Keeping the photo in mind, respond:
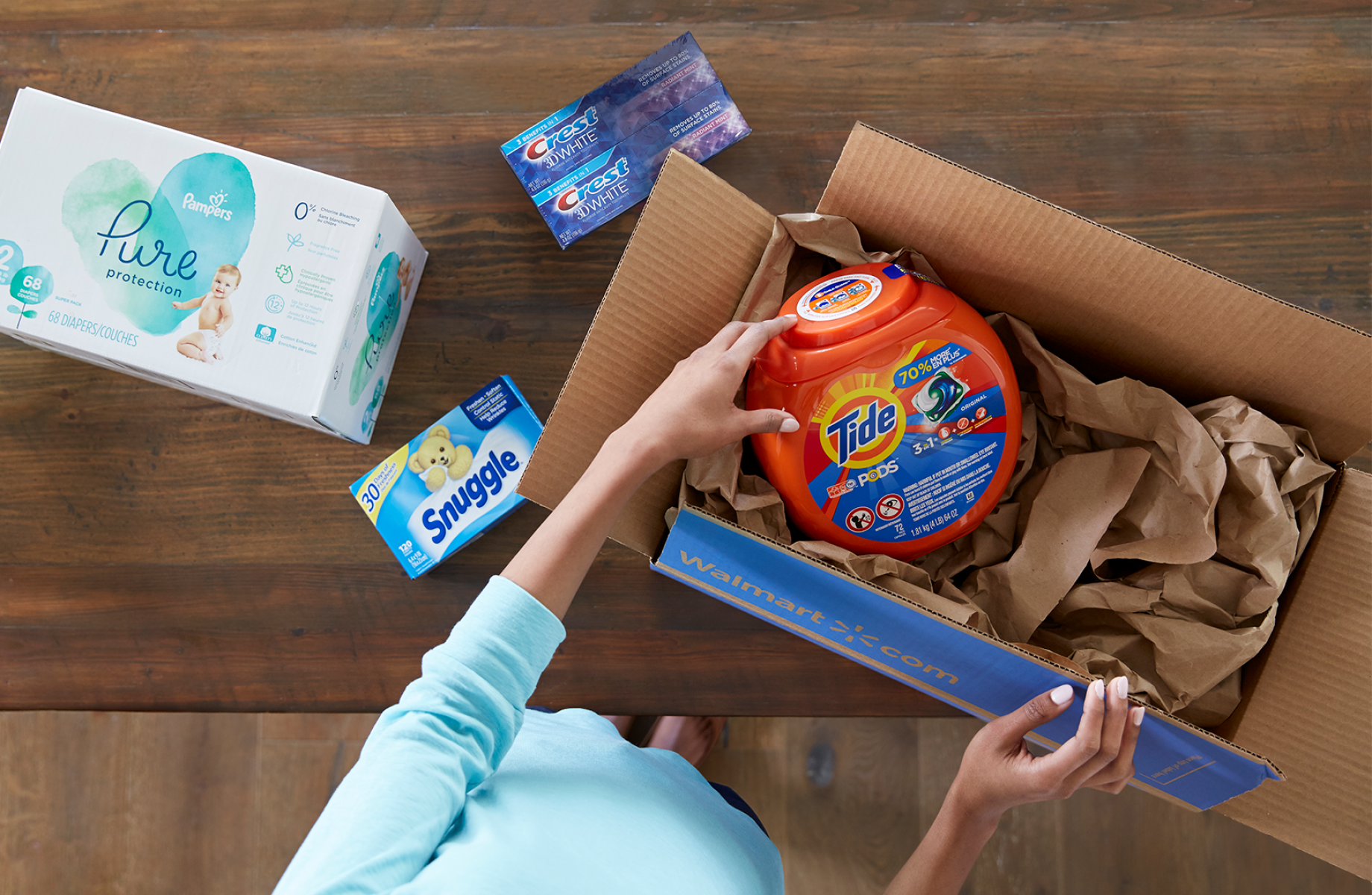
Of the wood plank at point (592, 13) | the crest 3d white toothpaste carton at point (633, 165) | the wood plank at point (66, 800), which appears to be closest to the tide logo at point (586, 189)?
the crest 3d white toothpaste carton at point (633, 165)

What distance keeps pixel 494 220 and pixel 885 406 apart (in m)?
0.43

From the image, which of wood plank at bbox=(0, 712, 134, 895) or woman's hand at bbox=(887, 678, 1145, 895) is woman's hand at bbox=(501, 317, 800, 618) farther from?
wood plank at bbox=(0, 712, 134, 895)

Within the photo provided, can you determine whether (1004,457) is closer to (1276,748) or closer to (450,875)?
(1276,748)

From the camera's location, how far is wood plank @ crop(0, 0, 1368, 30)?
0.75 metres

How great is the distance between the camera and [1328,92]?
747 millimetres

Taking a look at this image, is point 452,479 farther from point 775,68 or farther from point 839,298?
point 775,68

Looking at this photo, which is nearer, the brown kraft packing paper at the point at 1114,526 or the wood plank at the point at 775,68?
the brown kraft packing paper at the point at 1114,526

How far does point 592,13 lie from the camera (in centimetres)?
77

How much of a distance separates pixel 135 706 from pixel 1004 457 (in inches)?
33.5

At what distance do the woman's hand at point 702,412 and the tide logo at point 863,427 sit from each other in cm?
4

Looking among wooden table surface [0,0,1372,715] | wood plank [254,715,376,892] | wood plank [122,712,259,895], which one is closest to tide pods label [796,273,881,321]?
wooden table surface [0,0,1372,715]

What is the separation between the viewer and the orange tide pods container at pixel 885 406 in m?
0.60

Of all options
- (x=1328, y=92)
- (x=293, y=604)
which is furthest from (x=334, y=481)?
(x=1328, y=92)

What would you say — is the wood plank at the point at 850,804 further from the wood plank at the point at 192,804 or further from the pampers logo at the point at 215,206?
the pampers logo at the point at 215,206
